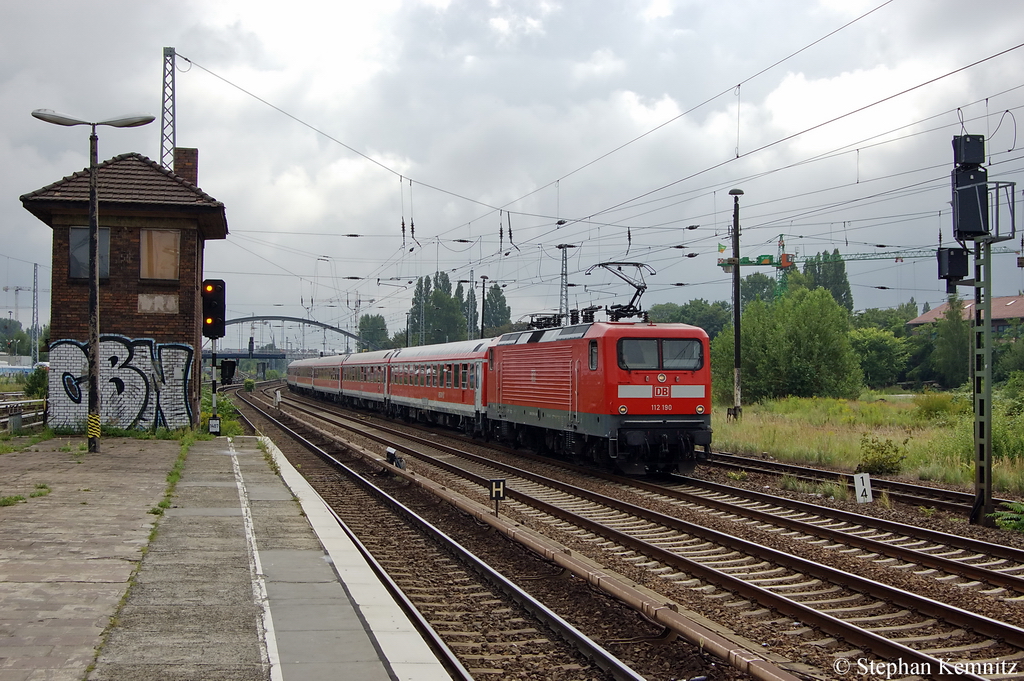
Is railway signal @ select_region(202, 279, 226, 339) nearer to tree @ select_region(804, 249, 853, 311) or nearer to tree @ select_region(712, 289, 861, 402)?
tree @ select_region(712, 289, 861, 402)

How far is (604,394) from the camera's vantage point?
642 inches

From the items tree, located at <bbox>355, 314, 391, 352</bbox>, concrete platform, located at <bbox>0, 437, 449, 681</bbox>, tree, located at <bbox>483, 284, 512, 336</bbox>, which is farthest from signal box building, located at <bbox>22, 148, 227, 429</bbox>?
tree, located at <bbox>355, 314, 391, 352</bbox>

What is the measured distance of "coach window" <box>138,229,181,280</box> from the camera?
2234 centimetres

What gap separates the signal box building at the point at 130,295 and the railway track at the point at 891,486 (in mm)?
14101

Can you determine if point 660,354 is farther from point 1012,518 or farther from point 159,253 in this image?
point 159,253

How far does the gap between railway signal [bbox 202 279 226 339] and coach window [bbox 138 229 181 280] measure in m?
3.07

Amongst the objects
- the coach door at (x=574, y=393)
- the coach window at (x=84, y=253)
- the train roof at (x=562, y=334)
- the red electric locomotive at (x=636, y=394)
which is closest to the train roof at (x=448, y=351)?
the train roof at (x=562, y=334)

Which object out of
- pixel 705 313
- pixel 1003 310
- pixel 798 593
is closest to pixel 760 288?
pixel 705 313

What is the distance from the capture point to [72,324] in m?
21.8

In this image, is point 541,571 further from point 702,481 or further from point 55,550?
point 702,481

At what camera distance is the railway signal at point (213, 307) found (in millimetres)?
19875

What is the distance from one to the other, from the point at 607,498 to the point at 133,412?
1442cm

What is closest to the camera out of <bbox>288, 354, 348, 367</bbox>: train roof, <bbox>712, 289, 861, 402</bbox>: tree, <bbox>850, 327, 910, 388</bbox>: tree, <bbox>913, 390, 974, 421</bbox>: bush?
<bbox>913, 390, 974, 421</bbox>: bush

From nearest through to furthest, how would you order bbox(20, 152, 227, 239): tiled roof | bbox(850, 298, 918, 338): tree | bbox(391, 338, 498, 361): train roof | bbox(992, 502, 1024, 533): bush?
bbox(992, 502, 1024, 533): bush, bbox(20, 152, 227, 239): tiled roof, bbox(391, 338, 498, 361): train roof, bbox(850, 298, 918, 338): tree
